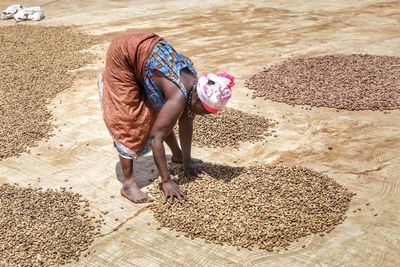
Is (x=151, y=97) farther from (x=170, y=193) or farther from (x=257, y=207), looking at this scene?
(x=257, y=207)

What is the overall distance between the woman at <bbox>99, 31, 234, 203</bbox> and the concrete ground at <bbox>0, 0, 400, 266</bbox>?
45cm

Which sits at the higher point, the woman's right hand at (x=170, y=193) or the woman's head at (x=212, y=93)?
the woman's head at (x=212, y=93)

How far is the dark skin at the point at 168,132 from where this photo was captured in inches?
153

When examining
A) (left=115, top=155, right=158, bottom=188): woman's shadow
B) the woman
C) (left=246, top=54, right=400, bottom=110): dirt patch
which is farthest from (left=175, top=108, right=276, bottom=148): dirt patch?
the woman

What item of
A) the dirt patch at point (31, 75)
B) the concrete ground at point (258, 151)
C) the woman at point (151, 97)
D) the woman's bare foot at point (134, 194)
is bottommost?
the concrete ground at point (258, 151)

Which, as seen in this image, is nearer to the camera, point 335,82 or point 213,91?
point 213,91

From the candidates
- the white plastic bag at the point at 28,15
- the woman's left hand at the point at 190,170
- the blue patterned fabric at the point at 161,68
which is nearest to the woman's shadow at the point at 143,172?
the woman's left hand at the point at 190,170

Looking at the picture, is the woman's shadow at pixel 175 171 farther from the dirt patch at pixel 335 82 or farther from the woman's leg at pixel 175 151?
the dirt patch at pixel 335 82

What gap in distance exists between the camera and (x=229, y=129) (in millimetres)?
5578

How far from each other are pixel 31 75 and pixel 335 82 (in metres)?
4.29

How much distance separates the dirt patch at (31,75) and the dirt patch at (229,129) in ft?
5.59

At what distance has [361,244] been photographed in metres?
3.68

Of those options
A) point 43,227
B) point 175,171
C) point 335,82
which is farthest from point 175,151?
point 335,82

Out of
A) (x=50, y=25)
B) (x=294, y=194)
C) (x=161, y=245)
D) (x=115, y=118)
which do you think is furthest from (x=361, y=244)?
(x=50, y=25)
